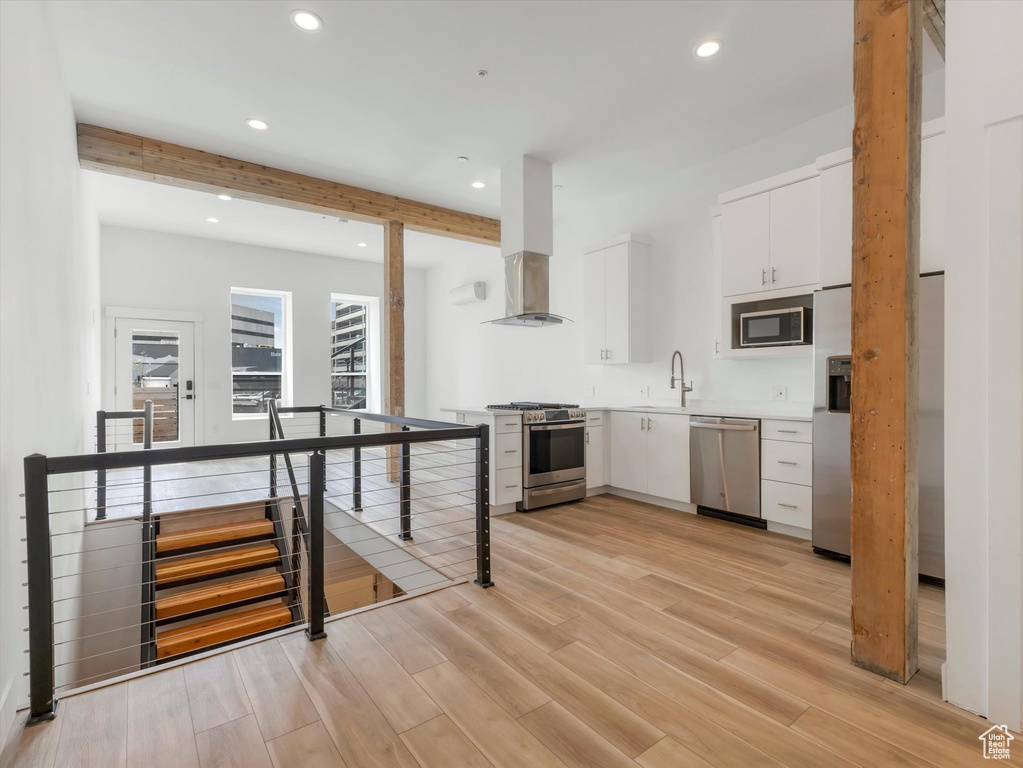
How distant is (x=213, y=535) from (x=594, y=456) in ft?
11.3

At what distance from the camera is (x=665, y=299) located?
4.92 metres

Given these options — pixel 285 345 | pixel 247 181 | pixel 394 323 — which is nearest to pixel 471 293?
pixel 394 323

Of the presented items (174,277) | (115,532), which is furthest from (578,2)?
(174,277)

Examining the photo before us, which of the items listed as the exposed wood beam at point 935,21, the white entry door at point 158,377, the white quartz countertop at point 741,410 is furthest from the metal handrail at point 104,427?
the exposed wood beam at point 935,21

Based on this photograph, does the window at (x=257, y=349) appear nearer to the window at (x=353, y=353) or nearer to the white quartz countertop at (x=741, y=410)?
the window at (x=353, y=353)

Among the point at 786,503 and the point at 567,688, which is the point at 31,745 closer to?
the point at 567,688

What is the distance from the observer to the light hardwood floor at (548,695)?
1490mm

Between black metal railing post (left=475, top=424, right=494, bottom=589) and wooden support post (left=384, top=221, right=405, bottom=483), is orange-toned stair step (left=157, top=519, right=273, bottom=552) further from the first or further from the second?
black metal railing post (left=475, top=424, right=494, bottom=589)

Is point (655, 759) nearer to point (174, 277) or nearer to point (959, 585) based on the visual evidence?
point (959, 585)

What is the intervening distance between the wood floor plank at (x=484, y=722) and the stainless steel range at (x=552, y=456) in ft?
7.96

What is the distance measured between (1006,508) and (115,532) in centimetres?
565

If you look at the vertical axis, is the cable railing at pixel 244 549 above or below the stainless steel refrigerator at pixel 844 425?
below

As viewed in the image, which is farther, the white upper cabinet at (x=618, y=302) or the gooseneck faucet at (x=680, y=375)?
the white upper cabinet at (x=618, y=302)

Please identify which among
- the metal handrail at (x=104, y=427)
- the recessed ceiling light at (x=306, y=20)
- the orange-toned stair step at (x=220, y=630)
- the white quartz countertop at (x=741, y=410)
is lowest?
the orange-toned stair step at (x=220, y=630)
